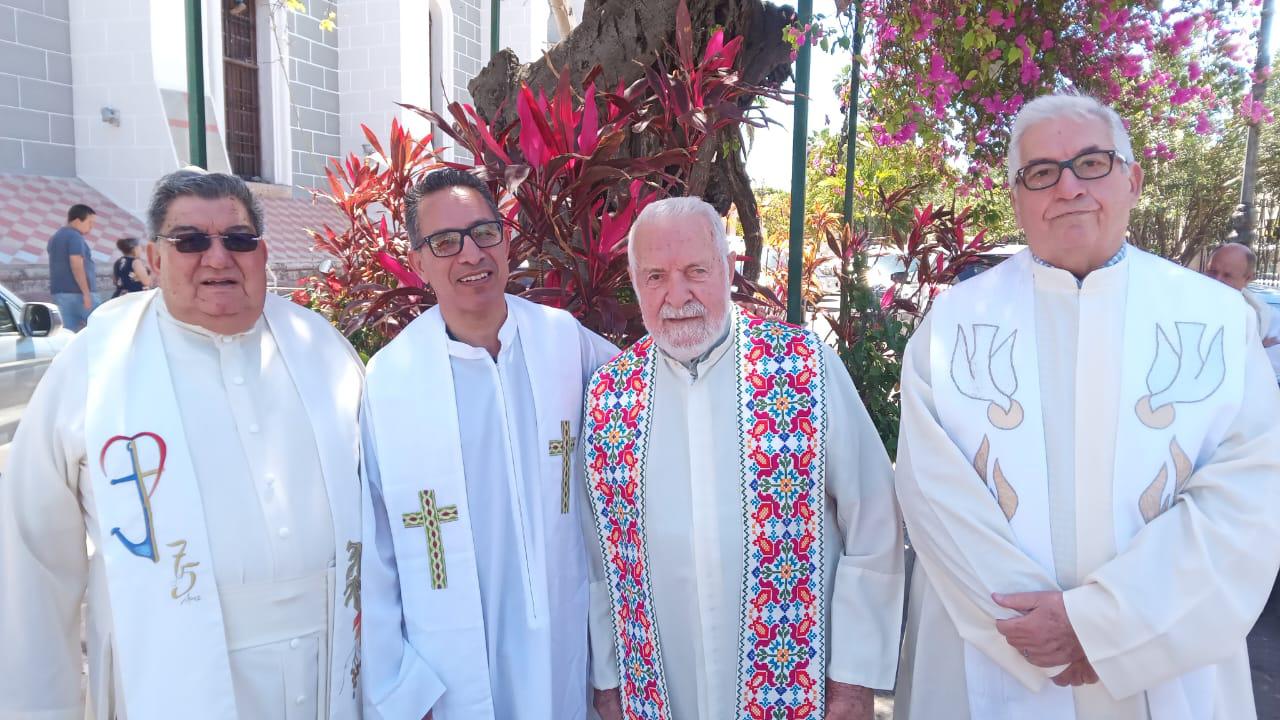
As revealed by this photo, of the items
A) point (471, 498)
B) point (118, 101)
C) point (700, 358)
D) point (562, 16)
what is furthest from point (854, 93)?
point (118, 101)

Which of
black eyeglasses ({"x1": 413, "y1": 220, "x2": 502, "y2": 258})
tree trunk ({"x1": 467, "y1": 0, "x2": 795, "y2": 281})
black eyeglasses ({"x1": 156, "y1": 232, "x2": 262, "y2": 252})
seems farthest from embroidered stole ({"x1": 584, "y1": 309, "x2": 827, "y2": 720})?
tree trunk ({"x1": 467, "y1": 0, "x2": 795, "y2": 281})

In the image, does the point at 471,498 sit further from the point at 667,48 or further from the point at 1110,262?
the point at 667,48

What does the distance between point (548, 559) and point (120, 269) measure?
7.47m

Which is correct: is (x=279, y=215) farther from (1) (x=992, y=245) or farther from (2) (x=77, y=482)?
(2) (x=77, y=482)

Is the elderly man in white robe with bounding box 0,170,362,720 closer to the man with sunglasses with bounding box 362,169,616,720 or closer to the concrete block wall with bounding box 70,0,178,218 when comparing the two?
the man with sunglasses with bounding box 362,169,616,720

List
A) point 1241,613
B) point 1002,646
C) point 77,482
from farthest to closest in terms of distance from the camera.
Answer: point 77,482
point 1002,646
point 1241,613

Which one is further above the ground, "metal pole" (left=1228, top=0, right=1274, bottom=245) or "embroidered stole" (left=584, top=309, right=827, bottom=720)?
"metal pole" (left=1228, top=0, right=1274, bottom=245)

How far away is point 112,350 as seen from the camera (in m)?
1.98

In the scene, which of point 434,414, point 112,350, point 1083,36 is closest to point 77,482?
point 112,350

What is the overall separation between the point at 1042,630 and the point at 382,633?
1.47 meters

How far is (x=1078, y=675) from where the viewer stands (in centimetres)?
175

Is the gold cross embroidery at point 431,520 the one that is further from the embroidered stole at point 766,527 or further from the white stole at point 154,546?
the embroidered stole at point 766,527

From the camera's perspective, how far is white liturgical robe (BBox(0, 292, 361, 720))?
1894 millimetres

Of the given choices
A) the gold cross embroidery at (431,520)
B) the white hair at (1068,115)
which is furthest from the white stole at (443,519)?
the white hair at (1068,115)
